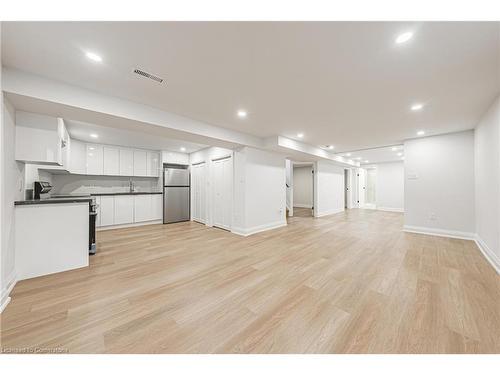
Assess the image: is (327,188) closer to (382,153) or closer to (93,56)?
(382,153)

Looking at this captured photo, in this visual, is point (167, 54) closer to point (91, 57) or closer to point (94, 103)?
point (91, 57)

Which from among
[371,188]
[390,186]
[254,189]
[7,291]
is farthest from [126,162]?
[371,188]

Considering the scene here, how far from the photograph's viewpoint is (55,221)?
251 cm

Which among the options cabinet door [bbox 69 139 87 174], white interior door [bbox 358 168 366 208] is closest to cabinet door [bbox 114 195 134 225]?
cabinet door [bbox 69 139 87 174]

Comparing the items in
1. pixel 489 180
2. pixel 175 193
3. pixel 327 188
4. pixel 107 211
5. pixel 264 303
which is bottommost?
pixel 264 303

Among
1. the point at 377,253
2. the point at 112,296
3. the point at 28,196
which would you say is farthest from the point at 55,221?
the point at 377,253

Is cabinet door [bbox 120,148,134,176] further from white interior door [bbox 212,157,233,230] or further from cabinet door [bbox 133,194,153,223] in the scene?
white interior door [bbox 212,157,233,230]

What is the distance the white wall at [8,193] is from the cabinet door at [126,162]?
3.36 m

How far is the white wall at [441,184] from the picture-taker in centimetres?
407

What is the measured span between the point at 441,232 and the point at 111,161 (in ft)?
29.9

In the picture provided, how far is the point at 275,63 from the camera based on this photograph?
1.85 metres

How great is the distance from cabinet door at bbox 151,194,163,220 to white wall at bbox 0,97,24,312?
3623 mm

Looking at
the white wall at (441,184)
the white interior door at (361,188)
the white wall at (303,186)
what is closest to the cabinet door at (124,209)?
the white wall at (441,184)

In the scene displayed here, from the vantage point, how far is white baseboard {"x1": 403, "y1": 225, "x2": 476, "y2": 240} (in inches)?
161
